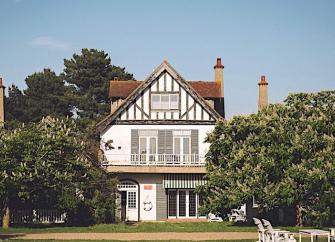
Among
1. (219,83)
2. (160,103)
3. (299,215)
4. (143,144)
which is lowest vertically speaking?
(299,215)

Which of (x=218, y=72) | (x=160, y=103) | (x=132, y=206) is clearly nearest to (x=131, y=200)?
(x=132, y=206)

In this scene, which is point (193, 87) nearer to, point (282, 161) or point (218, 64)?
point (218, 64)

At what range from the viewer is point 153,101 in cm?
3741

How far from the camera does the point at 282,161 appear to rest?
3022cm

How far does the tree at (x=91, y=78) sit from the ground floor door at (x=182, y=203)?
26867mm

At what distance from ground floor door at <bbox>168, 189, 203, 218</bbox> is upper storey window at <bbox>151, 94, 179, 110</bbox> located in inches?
203

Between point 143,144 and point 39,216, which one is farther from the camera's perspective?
point 143,144

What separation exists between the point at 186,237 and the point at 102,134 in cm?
1473

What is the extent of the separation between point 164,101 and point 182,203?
20.8 feet

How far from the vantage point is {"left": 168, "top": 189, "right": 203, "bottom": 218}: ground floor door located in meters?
36.7

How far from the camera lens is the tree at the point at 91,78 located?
63.5 m

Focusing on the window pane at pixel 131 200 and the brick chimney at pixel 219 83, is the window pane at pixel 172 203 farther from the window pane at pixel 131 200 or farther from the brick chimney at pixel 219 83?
the brick chimney at pixel 219 83

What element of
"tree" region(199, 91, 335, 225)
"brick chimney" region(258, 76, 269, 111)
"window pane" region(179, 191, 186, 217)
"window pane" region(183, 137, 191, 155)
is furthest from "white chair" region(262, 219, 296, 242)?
"brick chimney" region(258, 76, 269, 111)

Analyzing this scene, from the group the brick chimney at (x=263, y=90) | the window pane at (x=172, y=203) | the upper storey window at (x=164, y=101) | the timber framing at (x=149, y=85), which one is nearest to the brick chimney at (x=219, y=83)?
the brick chimney at (x=263, y=90)
